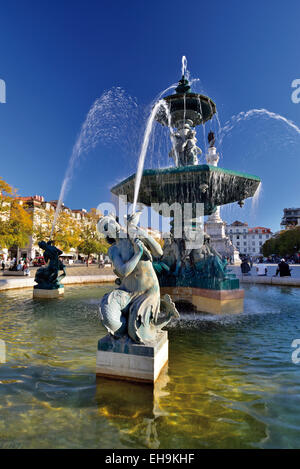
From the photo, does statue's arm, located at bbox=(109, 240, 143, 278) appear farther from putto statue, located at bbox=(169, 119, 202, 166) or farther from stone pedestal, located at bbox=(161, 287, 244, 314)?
putto statue, located at bbox=(169, 119, 202, 166)

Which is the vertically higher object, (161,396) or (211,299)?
(211,299)

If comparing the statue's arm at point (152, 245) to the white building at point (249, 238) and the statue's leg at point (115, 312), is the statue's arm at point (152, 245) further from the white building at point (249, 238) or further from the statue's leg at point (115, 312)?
the white building at point (249, 238)

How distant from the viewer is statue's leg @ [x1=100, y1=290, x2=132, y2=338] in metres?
3.21

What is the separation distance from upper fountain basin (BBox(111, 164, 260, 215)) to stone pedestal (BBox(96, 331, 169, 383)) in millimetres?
5522

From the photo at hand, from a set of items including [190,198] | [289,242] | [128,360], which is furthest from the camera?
[289,242]

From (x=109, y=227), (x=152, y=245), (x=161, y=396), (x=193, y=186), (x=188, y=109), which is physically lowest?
(x=161, y=396)

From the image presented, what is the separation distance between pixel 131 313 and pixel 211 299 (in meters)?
5.01

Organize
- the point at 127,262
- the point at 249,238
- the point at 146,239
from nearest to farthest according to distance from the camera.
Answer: the point at 127,262 → the point at 146,239 → the point at 249,238

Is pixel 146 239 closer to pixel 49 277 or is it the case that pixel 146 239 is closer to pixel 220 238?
pixel 49 277

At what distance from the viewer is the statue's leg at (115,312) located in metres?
3.21

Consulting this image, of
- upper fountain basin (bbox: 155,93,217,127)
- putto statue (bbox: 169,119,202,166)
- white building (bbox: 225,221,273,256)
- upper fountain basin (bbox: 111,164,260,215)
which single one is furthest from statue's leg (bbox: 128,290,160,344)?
white building (bbox: 225,221,273,256)

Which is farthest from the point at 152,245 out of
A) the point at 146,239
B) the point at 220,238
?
the point at 220,238

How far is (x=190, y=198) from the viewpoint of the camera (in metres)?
9.48
